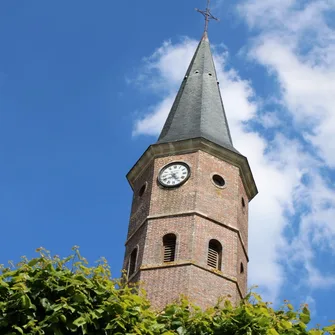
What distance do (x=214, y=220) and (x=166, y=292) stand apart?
3210 millimetres

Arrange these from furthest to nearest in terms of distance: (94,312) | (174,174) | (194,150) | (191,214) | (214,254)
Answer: (194,150), (174,174), (191,214), (214,254), (94,312)

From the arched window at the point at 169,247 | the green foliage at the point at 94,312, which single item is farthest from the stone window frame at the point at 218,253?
the green foliage at the point at 94,312

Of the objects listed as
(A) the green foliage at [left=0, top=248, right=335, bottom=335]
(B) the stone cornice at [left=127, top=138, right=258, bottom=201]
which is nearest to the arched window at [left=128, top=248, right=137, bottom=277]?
(B) the stone cornice at [left=127, top=138, right=258, bottom=201]

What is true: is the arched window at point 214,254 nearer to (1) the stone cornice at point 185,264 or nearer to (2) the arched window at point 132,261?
(1) the stone cornice at point 185,264

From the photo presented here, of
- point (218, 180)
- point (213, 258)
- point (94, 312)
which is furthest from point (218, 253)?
point (94, 312)

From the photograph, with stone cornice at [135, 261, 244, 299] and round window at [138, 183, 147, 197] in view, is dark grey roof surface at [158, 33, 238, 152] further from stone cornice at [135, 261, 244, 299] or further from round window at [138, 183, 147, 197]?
stone cornice at [135, 261, 244, 299]

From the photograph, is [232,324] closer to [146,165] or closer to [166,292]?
[166,292]

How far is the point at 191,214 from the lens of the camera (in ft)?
85.1

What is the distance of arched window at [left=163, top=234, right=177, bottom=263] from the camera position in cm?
2527

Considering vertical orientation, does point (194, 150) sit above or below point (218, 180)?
above

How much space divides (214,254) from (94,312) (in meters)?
12.3

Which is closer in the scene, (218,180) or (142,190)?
(218,180)

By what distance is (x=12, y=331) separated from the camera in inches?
525

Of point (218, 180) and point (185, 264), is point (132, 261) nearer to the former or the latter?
point (185, 264)
